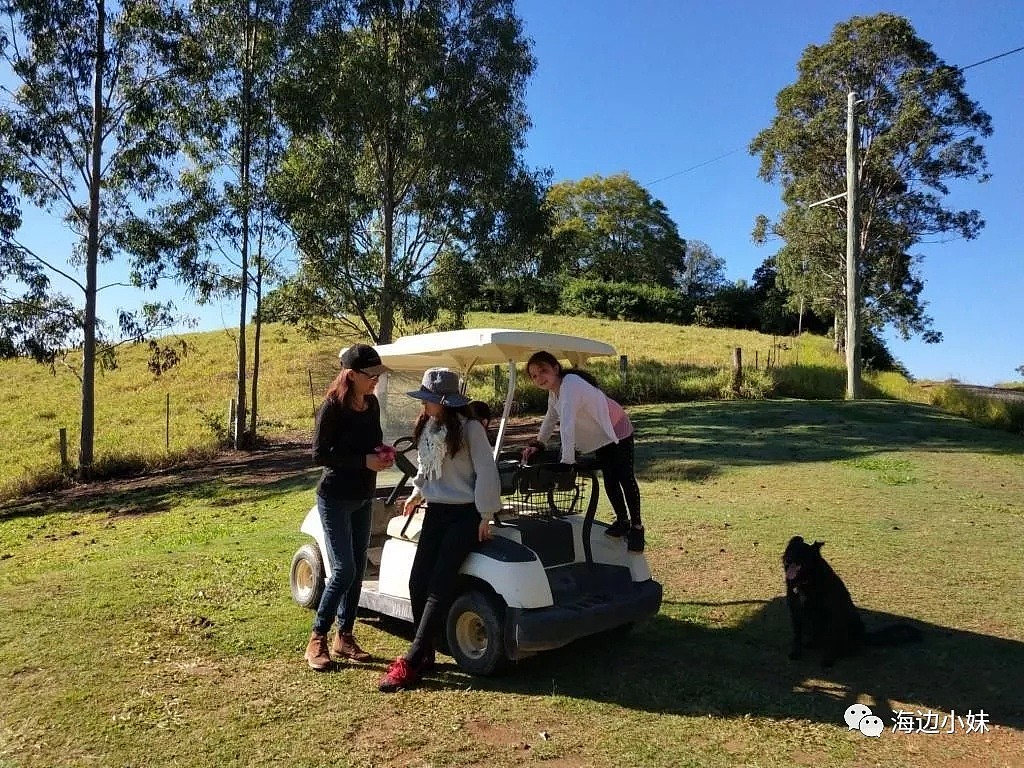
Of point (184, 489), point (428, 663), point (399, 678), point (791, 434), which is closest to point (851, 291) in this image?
point (791, 434)

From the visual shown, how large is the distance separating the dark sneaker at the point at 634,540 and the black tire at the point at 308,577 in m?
2.23

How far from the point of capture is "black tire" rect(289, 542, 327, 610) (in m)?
5.58

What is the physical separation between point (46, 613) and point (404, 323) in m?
14.0

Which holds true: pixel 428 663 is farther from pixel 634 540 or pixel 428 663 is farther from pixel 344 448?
pixel 634 540

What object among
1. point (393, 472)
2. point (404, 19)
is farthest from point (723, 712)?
point (404, 19)

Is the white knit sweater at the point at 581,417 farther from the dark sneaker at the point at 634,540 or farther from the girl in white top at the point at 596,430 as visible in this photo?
the dark sneaker at the point at 634,540

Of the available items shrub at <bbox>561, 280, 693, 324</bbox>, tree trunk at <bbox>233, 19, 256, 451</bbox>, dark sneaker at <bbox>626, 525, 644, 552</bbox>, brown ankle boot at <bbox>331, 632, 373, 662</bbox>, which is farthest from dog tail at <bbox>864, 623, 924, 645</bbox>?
shrub at <bbox>561, 280, 693, 324</bbox>

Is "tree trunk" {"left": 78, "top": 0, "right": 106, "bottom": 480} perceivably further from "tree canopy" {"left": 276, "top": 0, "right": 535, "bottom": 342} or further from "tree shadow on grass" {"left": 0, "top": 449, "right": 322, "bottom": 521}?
"tree canopy" {"left": 276, "top": 0, "right": 535, "bottom": 342}

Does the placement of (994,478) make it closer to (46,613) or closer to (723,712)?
(723,712)

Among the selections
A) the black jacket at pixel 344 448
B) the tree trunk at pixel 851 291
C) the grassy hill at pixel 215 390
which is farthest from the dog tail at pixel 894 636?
the tree trunk at pixel 851 291

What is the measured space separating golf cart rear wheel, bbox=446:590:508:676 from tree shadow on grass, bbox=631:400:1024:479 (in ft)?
24.0

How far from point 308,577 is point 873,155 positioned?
34.5 metres

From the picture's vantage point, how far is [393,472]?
583cm

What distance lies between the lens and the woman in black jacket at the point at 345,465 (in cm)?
446
